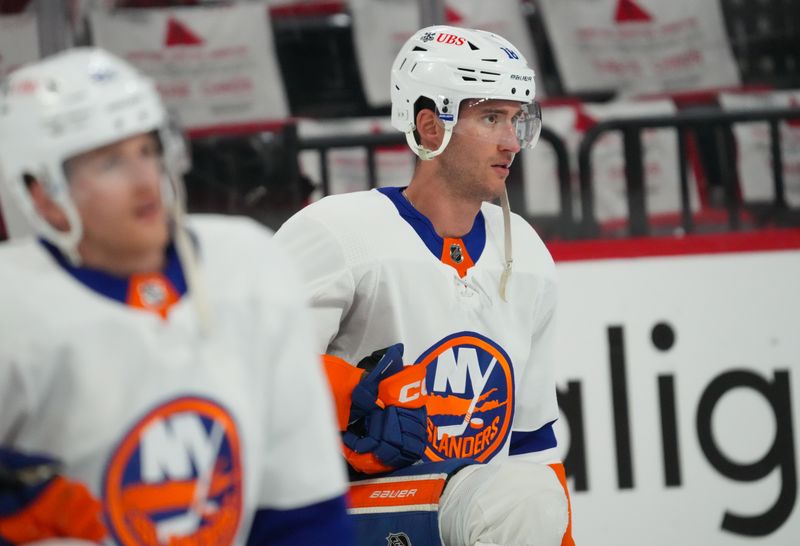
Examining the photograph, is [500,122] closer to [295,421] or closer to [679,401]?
[295,421]

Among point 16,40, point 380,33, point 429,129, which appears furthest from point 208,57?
point 429,129

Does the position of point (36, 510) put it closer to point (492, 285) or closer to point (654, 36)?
point (492, 285)

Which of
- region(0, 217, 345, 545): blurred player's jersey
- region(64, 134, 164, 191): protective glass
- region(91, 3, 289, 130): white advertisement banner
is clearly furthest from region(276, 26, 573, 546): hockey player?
region(91, 3, 289, 130): white advertisement banner

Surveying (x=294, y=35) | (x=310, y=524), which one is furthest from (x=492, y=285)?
(x=294, y=35)

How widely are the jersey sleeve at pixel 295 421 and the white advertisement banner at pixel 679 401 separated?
184 cm

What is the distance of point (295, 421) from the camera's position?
1.47 m

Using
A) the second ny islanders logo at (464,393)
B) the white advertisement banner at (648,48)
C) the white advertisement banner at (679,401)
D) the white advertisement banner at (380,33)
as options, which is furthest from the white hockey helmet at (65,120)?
the white advertisement banner at (648,48)

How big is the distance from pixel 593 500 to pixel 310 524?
6.23 ft

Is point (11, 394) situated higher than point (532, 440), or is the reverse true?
point (11, 394)

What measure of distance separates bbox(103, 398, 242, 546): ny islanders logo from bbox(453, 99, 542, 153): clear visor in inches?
Result: 43.8

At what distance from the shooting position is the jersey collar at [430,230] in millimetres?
2357

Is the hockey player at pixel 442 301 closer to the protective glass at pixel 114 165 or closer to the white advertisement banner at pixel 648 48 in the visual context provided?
the protective glass at pixel 114 165

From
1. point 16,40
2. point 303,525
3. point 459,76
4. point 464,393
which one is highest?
point 16,40

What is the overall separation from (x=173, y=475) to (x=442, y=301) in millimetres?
1003
